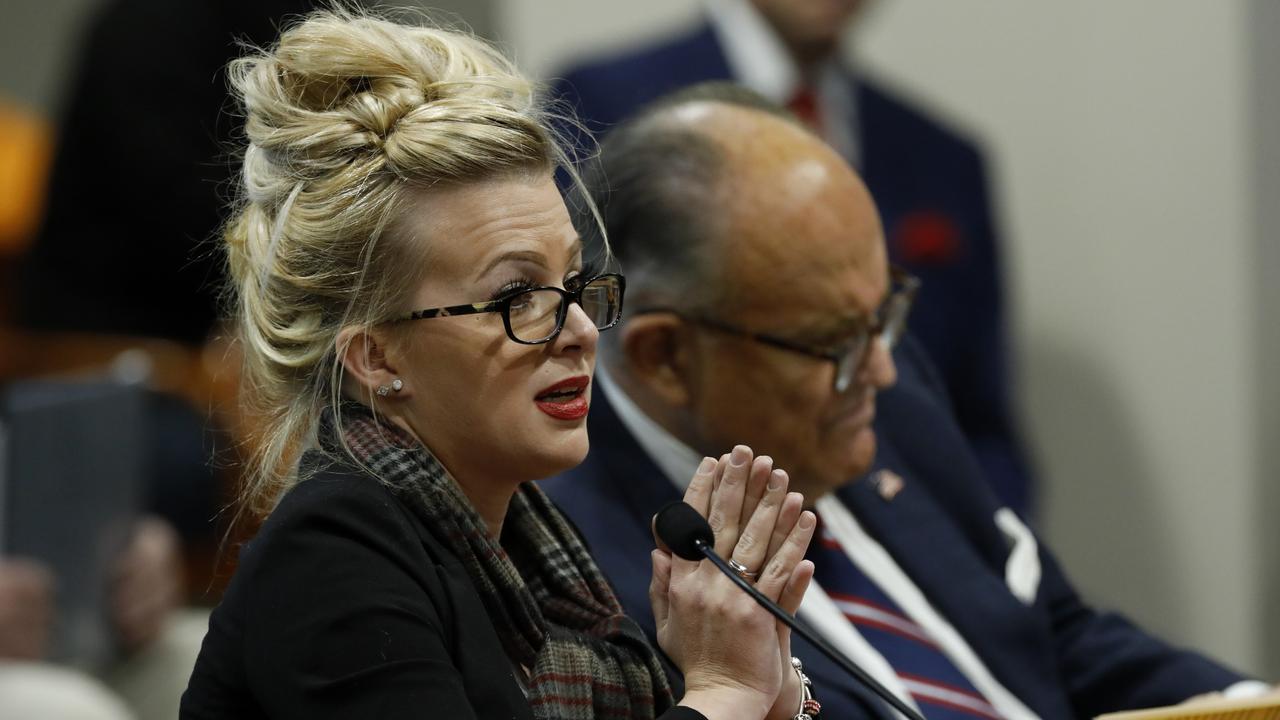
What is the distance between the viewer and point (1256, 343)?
3.26 meters

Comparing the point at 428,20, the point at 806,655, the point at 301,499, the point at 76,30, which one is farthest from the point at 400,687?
the point at 76,30

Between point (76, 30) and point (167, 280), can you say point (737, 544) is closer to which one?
point (167, 280)

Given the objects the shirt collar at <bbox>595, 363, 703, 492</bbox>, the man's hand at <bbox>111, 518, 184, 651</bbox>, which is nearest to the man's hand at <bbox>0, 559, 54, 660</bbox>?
the man's hand at <bbox>111, 518, 184, 651</bbox>

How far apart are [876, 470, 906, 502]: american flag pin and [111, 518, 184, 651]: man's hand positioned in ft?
3.96

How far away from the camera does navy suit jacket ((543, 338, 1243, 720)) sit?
55.2 inches

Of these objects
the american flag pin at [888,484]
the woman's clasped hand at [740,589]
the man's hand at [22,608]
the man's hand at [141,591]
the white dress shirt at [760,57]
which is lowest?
the man's hand at [141,591]

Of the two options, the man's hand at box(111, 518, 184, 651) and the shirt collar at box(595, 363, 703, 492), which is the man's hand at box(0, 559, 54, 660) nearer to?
the man's hand at box(111, 518, 184, 651)

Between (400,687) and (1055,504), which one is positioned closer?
(400,687)

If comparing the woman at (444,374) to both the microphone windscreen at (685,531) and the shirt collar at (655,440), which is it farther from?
the shirt collar at (655,440)

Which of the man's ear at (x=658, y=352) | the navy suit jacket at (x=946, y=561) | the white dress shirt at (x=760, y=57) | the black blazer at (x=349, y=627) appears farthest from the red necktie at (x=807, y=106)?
the black blazer at (x=349, y=627)

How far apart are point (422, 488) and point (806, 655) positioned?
0.37m

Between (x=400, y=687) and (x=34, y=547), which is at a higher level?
(x=400, y=687)

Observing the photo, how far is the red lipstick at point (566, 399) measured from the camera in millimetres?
1145

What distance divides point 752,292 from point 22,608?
1072 millimetres
